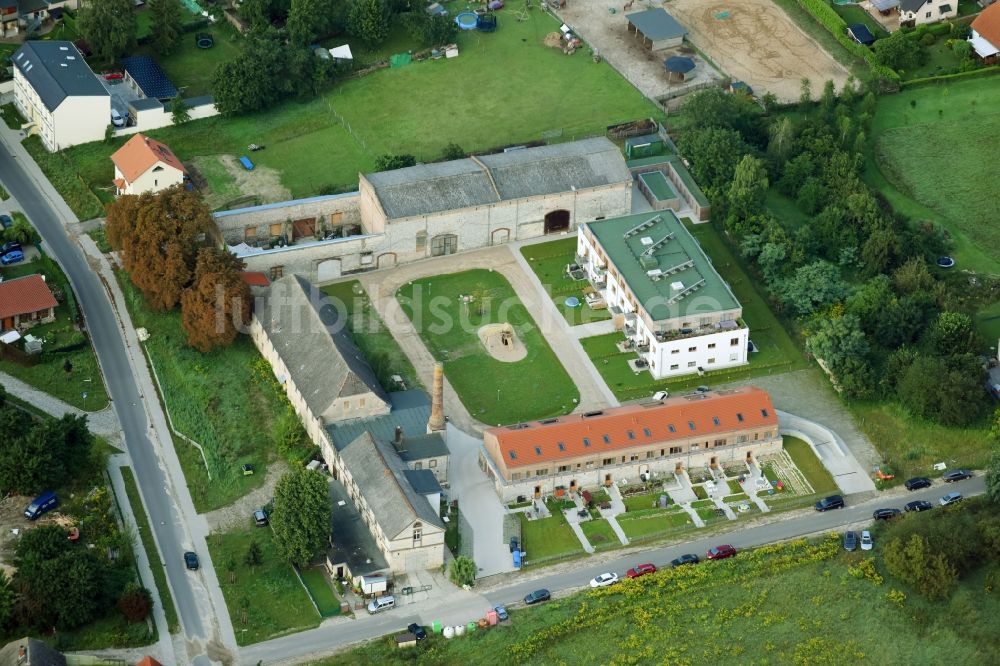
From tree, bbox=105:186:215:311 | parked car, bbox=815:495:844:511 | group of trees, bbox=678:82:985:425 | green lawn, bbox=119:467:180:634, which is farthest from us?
tree, bbox=105:186:215:311

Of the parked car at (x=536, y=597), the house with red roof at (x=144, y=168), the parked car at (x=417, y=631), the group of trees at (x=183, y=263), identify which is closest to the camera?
the parked car at (x=417, y=631)

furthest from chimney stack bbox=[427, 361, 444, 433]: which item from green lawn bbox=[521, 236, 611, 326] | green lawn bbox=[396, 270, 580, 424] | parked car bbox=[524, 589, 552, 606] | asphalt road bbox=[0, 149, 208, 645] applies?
asphalt road bbox=[0, 149, 208, 645]

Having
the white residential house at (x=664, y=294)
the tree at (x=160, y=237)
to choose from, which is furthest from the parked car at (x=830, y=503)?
the tree at (x=160, y=237)

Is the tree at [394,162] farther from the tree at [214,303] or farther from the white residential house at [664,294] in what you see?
the tree at [214,303]

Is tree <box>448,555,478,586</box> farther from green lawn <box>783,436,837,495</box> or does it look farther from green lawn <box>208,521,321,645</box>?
green lawn <box>783,436,837,495</box>

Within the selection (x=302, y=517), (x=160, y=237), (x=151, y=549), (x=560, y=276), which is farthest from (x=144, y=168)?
(x=302, y=517)

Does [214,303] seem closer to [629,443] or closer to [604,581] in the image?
[629,443]
